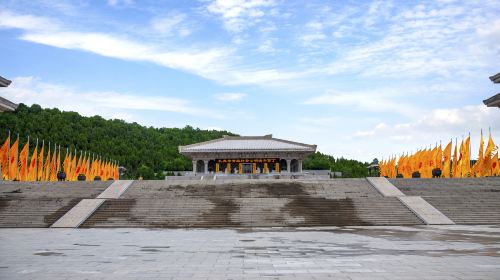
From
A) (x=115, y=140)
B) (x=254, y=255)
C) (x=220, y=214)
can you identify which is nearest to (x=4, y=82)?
(x=254, y=255)

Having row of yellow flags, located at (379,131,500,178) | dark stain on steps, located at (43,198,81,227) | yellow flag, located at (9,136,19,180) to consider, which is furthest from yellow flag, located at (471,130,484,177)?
yellow flag, located at (9,136,19,180)

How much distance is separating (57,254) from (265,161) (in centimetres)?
3292

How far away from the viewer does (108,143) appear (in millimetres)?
71625

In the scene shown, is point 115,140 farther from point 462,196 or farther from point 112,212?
point 462,196

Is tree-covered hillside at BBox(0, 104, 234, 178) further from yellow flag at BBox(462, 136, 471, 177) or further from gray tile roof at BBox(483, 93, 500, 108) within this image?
gray tile roof at BBox(483, 93, 500, 108)

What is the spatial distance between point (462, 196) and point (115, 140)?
60.2 meters

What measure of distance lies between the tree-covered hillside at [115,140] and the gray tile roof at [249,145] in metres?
13.7

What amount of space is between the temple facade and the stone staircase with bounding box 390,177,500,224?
15.2 meters

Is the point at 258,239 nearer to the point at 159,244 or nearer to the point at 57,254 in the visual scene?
the point at 159,244

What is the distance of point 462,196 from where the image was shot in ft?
81.8

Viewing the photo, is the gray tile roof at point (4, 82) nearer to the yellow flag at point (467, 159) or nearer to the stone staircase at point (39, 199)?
the stone staircase at point (39, 199)

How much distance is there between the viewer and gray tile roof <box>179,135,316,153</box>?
4275cm

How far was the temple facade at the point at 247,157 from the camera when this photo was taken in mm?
42844

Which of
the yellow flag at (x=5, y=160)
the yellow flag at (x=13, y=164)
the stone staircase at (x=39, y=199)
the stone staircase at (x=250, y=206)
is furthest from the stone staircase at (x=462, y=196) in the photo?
the yellow flag at (x=5, y=160)
